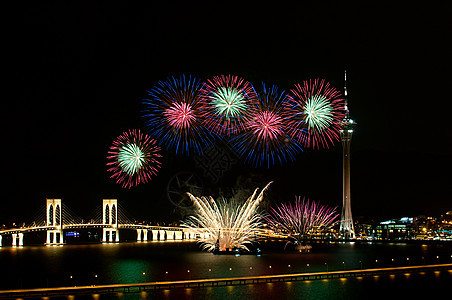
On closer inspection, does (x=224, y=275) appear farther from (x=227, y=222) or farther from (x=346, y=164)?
(x=346, y=164)

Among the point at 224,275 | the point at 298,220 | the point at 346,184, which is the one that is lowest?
the point at 224,275

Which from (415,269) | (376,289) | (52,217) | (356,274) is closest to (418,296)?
(376,289)

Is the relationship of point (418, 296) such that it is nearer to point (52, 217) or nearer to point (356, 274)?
point (356, 274)

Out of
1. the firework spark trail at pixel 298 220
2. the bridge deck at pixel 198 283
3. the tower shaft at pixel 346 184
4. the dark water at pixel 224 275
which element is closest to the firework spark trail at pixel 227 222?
the dark water at pixel 224 275

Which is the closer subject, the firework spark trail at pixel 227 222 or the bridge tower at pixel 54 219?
the firework spark trail at pixel 227 222

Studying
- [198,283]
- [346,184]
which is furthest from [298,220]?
[198,283]

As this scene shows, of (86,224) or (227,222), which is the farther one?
(86,224)

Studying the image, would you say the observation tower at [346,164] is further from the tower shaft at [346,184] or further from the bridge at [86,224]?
the bridge at [86,224]

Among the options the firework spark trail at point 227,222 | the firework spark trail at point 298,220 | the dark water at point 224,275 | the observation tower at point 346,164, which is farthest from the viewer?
the observation tower at point 346,164

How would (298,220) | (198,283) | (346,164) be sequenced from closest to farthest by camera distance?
1. (198,283)
2. (298,220)
3. (346,164)
